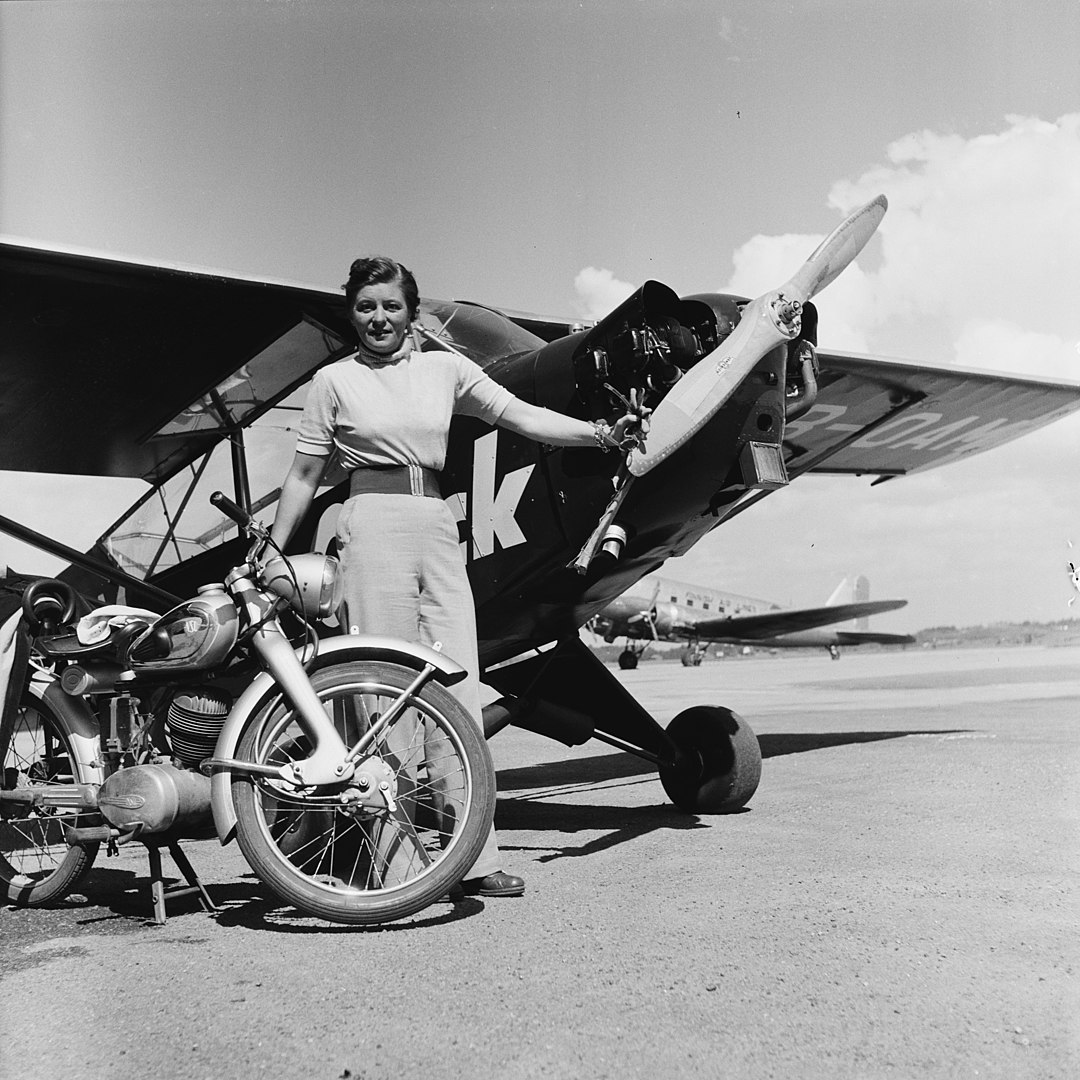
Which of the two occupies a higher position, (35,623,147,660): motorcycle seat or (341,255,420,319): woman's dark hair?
(341,255,420,319): woman's dark hair

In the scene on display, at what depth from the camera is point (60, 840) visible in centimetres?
359

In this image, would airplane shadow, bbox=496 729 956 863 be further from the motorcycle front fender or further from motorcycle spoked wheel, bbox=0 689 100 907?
motorcycle spoked wheel, bbox=0 689 100 907

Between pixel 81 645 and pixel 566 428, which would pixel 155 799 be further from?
pixel 566 428

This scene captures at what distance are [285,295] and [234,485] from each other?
43.4 inches

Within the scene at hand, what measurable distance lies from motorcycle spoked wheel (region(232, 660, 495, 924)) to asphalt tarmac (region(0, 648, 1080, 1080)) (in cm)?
11

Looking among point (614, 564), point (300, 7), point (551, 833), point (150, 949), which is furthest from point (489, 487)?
point (150, 949)

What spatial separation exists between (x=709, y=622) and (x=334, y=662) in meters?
35.1

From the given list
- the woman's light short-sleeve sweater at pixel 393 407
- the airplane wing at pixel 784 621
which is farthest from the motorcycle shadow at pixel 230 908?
the airplane wing at pixel 784 621

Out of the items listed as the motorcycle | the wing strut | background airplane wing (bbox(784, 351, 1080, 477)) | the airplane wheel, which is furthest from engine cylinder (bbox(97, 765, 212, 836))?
background airplane wing (bbox(784, 351, 1080, 477))

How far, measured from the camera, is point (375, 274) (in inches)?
127

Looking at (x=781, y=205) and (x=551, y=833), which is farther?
(x=551, y=833)

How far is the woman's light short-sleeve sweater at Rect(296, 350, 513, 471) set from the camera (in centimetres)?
316

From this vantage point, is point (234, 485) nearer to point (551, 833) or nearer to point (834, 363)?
point (551, 833)

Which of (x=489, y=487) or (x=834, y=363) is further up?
(x=834, y=363)
